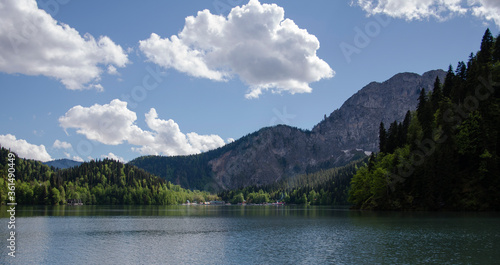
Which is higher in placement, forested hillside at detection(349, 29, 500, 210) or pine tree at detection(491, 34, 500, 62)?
pine tree at detection(491, 34, 500, 62)

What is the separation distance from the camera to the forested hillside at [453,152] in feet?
331

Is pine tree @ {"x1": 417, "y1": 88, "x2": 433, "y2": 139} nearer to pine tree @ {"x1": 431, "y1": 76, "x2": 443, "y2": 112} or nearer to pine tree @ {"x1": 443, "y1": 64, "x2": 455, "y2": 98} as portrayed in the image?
pine tree @ {"x1": 431, "y1": 76, "x2": 443, "y2": 112}

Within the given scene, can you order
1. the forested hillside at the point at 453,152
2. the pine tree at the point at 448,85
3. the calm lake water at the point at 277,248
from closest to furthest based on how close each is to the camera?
the calm lake water at the point at 277,248
the forested hillside at the point at 453,152
the pine tree at the point at 448,85

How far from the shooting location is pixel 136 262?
4091cm

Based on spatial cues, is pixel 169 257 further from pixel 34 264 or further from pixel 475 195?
pixel 475 195

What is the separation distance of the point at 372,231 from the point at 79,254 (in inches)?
1756

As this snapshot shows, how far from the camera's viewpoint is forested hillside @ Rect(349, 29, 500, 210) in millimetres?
100875

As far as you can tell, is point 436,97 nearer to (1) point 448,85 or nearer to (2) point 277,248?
(1) point 448,85

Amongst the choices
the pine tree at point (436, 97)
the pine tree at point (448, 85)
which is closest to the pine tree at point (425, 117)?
the pine tree at point (436, 97)

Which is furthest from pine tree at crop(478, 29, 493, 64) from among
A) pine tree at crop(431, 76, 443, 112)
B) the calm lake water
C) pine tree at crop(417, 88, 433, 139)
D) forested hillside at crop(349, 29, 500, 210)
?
the calm lake water

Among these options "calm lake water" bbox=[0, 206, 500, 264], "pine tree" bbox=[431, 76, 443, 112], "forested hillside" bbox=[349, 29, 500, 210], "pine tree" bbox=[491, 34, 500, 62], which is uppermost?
"pine tree" bbox=[491, 34, 500, 62]

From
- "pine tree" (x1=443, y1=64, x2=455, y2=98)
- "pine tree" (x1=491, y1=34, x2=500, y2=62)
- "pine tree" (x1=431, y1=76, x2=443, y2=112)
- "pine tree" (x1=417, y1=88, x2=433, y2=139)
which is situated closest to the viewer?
"pine tree" (x1=417, y1=88, x2=433, y2=139)

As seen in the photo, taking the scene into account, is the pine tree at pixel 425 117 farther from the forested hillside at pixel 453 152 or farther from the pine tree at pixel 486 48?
the pine tree at pixel 486 48

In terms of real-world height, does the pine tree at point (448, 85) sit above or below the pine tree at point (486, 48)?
below
